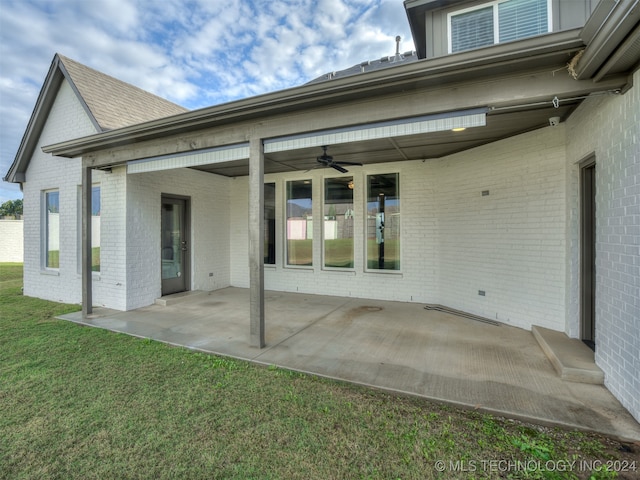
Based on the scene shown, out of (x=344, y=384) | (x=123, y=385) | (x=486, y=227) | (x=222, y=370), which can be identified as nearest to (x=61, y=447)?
(x=123, y=385)

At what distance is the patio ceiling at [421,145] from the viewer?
12.8 ft

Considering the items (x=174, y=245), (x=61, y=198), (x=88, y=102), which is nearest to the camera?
(x=88, y=102)

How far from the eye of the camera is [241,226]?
8289 mm

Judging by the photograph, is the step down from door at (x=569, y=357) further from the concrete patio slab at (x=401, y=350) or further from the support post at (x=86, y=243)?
the support post at (x=86, y=243)

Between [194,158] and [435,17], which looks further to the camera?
[435,17]

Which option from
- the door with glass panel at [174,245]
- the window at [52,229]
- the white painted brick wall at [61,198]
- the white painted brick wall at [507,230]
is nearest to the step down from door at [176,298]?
the door with glass panel at [174,245]

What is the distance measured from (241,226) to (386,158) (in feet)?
13.9

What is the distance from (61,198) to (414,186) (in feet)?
25.8

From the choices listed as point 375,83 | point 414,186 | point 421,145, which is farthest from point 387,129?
point 414,186

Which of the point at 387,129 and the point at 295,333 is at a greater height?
the point at 387,129

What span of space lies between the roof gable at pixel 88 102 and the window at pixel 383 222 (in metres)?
5.74

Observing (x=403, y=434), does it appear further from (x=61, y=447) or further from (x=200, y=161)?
(x=200, y=161)

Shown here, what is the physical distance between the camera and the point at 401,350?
12.8ft

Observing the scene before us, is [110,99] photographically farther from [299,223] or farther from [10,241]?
[10,241]
